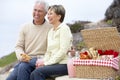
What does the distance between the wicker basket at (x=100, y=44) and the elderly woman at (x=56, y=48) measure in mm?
264

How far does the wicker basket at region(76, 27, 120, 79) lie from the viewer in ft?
20.4

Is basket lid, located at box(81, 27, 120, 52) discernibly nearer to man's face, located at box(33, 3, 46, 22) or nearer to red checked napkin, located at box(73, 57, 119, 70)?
red checked napkin, located at box(73, 57, 119, 70)

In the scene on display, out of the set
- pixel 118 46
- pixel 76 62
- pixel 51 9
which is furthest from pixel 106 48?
pixel 51 9

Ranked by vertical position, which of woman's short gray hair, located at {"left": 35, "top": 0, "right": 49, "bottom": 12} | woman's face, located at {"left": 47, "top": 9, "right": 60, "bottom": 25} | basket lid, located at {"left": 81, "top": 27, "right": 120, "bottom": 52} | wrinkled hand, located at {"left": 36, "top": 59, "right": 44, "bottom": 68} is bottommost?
wrinkled hand, located at {"left": 36, "top": 59, "right": 44, "bottom": 68}

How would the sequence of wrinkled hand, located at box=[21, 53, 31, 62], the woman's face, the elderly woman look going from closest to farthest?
the elderly woman < the woman's face < wrinkled hand, located at box=[21, 53, 31, 62]

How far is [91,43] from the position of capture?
6746 mm

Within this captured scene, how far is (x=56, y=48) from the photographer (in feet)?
20.8

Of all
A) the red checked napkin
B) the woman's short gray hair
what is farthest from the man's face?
the red checked napkin

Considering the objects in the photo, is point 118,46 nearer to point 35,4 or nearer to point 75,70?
point 75,70

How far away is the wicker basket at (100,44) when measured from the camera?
6203mm

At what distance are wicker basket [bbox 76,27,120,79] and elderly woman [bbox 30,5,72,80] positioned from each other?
264 mm

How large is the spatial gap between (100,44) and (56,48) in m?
0.73

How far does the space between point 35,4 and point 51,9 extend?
371 millimetres

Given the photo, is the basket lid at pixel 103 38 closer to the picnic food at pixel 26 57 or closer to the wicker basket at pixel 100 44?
the wicker basket at pixel 100 44
